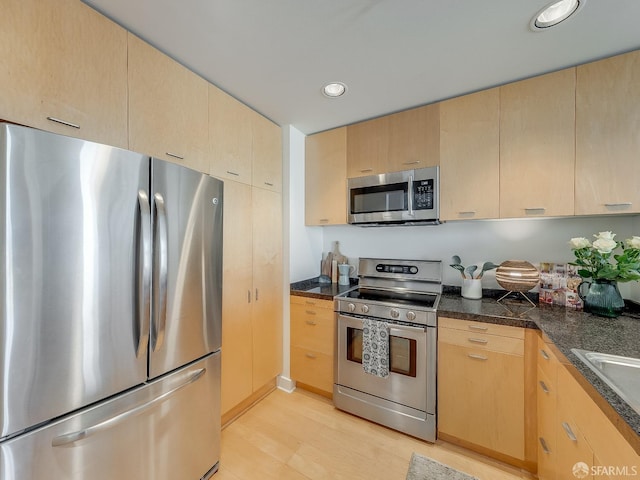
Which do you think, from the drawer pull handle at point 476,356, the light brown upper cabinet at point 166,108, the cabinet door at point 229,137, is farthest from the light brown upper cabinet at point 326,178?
the drawer pull handle at point 476,356

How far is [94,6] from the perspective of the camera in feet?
3.92

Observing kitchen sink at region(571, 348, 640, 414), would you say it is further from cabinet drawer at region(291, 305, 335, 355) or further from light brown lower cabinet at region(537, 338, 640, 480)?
cabinet drawer at region(291, 305, 335, 355)

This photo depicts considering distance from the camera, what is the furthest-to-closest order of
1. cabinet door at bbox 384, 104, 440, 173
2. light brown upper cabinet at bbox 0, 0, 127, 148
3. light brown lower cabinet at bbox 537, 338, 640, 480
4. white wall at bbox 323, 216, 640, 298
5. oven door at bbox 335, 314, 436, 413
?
cabinet door at bbox 384, 104, 440, 173 → white wall at bbox 323, 216, 640, 298 → oven door at bbox 335, 314, 436, 413 → light brown upper cabinet at bbox 0, 0, 127, 148 → light brown lower cabinet at bbox 537, 338, 640, 480

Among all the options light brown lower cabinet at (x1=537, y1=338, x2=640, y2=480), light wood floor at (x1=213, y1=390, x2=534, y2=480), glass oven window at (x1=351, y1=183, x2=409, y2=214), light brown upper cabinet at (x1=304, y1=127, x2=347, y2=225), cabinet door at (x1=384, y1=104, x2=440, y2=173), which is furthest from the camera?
light brown upper cabinet at (x1=304, y1=127, x2=347, y2=225)

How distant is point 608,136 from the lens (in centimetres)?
150

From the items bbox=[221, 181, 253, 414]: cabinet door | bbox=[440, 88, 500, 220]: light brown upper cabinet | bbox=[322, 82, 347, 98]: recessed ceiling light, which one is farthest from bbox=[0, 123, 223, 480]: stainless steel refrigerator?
bbox=[440, 88, 500, 220]: light brown upper cabinet

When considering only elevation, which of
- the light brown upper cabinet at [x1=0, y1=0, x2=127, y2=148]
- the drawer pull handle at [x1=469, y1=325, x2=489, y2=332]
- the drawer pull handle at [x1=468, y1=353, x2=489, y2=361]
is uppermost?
the light brown upper cabinet at [x1=0, y1=0, x2=127, y2=148]

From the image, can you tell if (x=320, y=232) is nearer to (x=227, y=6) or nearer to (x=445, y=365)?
(x=445, y=365)

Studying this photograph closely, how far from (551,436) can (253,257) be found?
2.04 m

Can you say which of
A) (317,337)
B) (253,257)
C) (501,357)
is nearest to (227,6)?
(253,257)

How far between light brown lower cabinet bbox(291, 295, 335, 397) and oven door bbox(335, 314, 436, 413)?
0.40 feet

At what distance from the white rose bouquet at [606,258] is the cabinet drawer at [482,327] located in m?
0.57

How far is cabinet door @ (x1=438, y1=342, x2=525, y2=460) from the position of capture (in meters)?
1.50

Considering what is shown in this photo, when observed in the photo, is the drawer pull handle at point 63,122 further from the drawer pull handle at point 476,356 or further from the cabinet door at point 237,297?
the drawer pull handle at point 476,356
